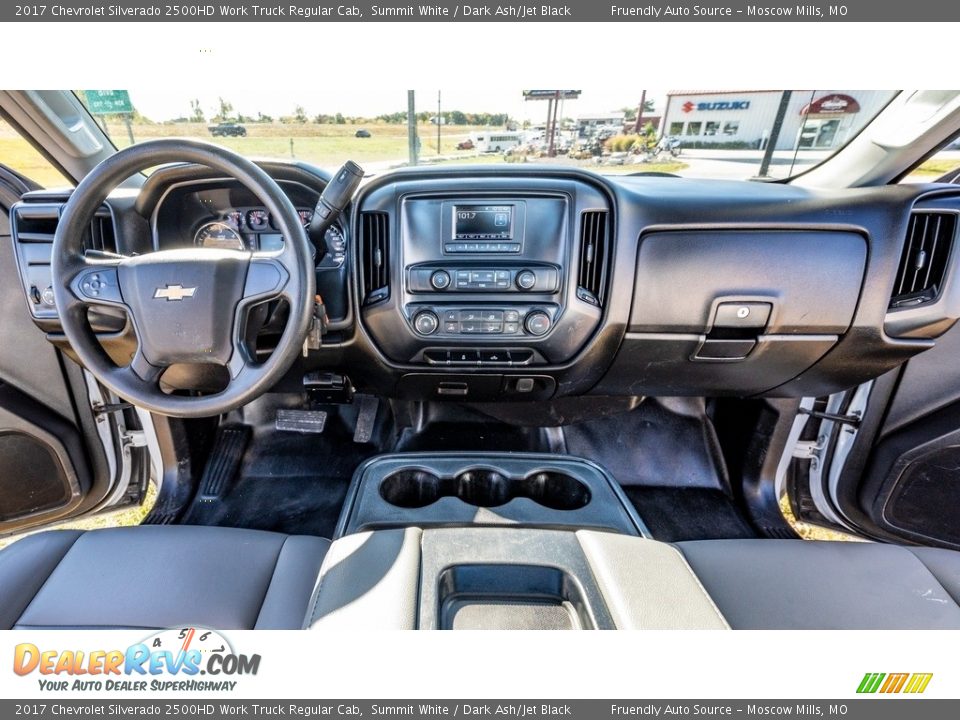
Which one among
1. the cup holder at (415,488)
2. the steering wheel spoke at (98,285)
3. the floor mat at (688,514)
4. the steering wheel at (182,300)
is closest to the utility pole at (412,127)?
the steering wheel at (182,300)

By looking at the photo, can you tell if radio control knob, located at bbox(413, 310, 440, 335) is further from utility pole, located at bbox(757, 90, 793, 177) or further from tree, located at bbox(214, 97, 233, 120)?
utility pole, located at bbox(757, 90, 793, 177)

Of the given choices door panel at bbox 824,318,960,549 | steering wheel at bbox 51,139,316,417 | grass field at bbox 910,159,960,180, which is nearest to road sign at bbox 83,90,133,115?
steering wheel at bbox 51,139,316,417

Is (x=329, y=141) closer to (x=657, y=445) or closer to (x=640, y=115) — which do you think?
(x=640, y=115)

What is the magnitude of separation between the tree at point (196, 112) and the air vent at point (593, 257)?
1.45 m

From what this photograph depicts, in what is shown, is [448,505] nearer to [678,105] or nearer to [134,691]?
[134,691]

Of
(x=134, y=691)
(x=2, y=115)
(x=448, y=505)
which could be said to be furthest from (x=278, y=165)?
(x=134, y=691)

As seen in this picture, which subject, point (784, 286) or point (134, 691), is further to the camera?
point (784, 286)

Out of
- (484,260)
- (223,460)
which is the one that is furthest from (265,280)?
(223,460)

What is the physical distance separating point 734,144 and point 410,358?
1.52 meters

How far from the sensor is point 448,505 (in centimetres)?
132

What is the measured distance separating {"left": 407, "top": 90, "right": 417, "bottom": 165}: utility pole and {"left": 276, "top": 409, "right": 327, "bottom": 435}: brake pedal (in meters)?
1.26

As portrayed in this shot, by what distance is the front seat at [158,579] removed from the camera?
1.02 m

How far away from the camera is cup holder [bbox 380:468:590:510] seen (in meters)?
1.46

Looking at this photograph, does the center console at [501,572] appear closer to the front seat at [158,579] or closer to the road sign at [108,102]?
the front seat at [158,579]
